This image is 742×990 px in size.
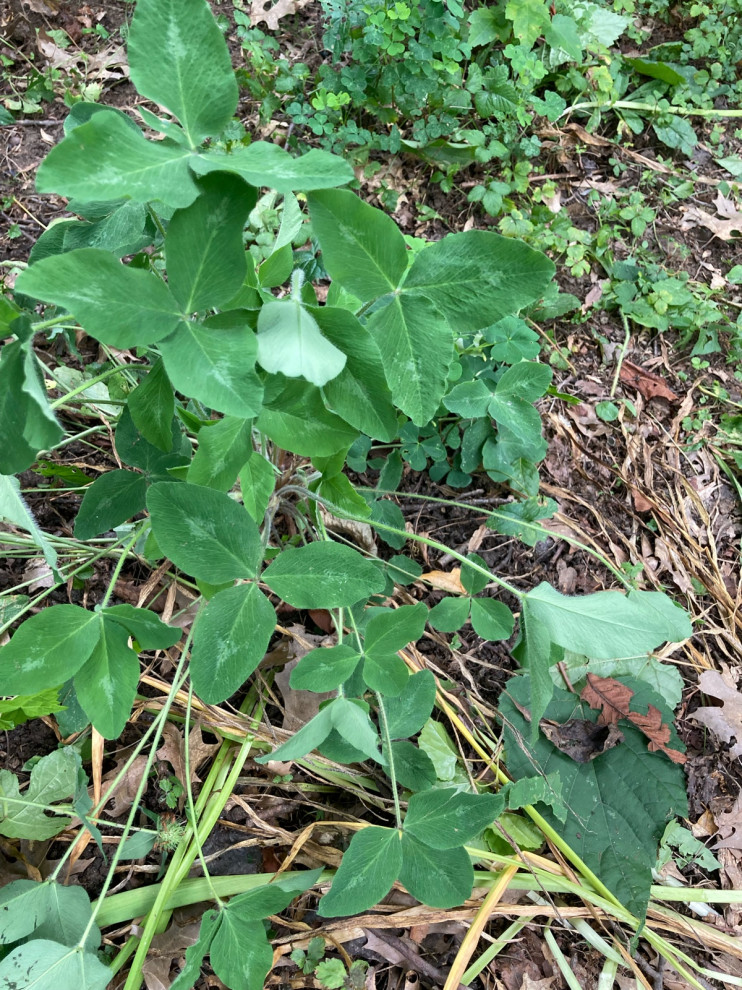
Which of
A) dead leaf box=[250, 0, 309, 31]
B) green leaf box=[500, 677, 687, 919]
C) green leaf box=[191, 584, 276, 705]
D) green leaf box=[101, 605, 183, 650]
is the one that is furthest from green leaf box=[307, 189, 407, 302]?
dead leaf box=[250, 0, 309, 31]

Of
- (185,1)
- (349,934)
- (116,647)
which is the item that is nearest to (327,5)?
(185,1)

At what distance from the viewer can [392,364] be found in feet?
2.75

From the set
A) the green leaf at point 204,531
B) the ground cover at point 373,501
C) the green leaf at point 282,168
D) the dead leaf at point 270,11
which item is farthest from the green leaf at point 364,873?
the dead leaf at point 270,11

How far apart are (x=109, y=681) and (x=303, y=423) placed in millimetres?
480

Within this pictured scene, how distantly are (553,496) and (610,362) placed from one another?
603 millimetres

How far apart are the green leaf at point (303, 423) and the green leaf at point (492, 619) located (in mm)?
557

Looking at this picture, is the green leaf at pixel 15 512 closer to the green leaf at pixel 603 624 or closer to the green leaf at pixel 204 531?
the green leaf at pixel 204 531

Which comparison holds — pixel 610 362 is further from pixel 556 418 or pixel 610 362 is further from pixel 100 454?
pixel 100 454

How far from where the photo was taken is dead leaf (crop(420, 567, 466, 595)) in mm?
1620

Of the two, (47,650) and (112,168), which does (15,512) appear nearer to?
(47,650)

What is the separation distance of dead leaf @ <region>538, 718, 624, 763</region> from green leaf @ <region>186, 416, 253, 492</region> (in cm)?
105

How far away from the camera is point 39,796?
46.3 inches

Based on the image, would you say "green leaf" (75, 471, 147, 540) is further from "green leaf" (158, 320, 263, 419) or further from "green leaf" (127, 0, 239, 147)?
"green leaf" (127, 0, 239, 147)

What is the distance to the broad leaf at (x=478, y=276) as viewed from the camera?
29.0 inches
